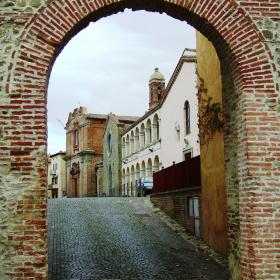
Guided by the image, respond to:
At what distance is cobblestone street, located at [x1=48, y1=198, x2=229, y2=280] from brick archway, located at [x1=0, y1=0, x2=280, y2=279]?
128 inches

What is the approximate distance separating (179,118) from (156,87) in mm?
15641

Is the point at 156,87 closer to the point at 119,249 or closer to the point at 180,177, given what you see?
the point at 180,177

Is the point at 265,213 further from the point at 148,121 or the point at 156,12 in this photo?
the point at 148,121

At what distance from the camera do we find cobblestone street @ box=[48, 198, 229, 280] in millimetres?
10906

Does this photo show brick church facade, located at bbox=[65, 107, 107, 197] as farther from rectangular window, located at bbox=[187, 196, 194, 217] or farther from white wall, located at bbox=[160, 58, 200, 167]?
rectangular window, located at bbox=[187, 196, 194, 217]

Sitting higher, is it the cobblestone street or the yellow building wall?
the yellow building wall

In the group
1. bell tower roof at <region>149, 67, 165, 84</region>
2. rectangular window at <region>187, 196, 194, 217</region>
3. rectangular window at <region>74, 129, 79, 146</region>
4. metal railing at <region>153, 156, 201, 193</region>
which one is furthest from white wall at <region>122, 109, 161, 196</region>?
rectangular window at <region>187, 196, 194, 217</region>

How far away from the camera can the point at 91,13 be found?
25.4ft

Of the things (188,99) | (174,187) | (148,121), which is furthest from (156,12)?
(148,121)

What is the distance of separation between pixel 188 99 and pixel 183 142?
7.75 ft

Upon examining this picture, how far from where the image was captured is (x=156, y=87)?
40438mm

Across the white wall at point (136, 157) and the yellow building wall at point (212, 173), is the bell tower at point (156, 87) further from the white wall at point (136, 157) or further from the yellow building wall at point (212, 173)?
the yellow building wall at point (212, 173)

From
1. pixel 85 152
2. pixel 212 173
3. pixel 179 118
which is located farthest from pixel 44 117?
pixel 85 152

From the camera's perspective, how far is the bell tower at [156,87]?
40259mm
